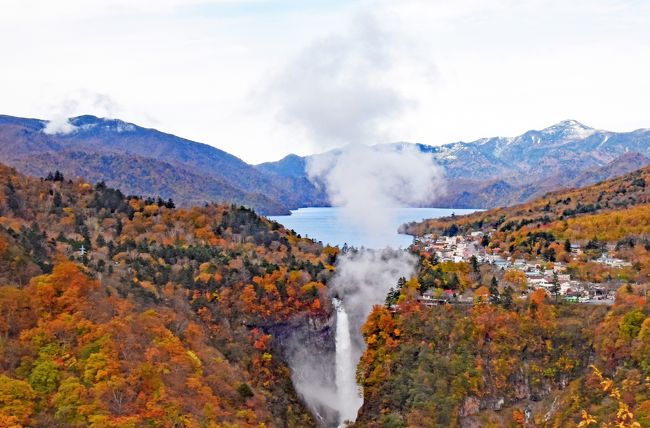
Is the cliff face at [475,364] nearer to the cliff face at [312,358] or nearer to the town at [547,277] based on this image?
the town at [547,277]

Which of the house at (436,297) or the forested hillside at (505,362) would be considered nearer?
the forested hillside at (505,362)

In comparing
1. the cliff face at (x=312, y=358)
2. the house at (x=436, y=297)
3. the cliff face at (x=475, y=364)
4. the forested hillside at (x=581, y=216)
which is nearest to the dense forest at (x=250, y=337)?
the cliff face at (x=475, y=364)

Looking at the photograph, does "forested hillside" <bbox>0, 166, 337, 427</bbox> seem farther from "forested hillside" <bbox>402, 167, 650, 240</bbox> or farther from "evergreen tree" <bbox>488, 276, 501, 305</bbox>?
"forested hillside" <bbox>402, 167, 650, 240</bbox>

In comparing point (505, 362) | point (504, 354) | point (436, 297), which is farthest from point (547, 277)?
point (505, 362)

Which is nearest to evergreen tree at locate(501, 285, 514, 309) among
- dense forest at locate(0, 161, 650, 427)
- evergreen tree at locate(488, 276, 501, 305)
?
dense forest at locate(0, 161, 650, 427)

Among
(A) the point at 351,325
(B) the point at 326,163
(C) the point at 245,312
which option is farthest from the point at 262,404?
(B) the point at 326,163
